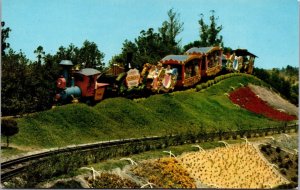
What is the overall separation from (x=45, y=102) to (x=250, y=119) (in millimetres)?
9132

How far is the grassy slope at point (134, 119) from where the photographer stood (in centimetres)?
1689

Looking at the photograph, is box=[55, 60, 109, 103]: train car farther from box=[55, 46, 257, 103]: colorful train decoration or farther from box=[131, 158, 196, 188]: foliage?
box=[131, 158, 196, 188]: foliage

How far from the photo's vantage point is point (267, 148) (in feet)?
67.1

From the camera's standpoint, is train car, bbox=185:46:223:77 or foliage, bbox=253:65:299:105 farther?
train car, bbox=185:46:223:77

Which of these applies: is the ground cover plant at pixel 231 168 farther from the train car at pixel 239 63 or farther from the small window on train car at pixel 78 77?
the train car at pixel 239 63

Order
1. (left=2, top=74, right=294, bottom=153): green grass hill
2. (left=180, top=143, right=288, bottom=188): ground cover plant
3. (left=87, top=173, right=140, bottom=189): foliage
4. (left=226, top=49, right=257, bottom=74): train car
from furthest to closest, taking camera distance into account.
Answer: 1. (left=226, top=49, right=257, bottom=74): train car
2. (left=180, top=143, right=288, bottom=188): ground cover plant
3. (left=2, top=74, right=294, bottom=153): green grass hill
4. (left=87, top=173, right=140, bottom=189): foliage

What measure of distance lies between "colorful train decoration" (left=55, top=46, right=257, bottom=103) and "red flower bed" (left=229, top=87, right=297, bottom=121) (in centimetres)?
200

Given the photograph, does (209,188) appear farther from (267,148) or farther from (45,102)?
(45,102)

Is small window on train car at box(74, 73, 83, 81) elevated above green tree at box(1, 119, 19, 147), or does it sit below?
Answer: above

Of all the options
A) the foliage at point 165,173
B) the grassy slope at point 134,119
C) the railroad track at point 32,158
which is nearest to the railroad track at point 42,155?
the railroad track at point 32,158

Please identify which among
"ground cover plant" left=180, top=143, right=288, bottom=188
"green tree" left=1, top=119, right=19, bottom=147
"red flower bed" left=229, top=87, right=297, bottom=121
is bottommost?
"ground cover plant" left=180, top=143, right=288, bottom=188

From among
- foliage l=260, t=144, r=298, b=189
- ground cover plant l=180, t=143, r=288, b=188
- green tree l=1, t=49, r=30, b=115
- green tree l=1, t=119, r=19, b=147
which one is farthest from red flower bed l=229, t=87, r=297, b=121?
green tree l=1, t=119, r=19, b=147

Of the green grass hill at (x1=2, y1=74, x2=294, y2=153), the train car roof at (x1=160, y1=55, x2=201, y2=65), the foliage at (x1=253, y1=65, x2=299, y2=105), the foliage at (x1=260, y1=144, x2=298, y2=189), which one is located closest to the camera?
the green grass hill at (x1=2, y1=74, x2=294, y2=153)

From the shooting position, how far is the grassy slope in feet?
55.4
